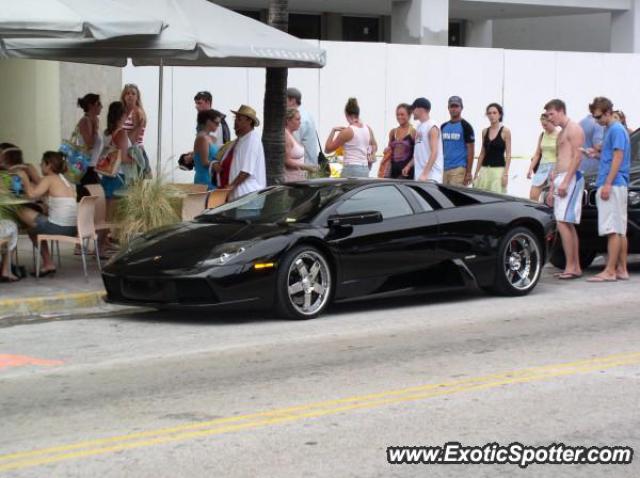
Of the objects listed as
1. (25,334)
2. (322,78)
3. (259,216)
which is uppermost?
(322,78)

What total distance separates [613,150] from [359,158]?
12.1ft

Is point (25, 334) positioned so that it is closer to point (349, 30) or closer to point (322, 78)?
point (322, 78)

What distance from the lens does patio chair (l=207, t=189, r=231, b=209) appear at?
1265 centimetres

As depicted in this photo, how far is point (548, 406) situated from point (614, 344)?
2.22 metres

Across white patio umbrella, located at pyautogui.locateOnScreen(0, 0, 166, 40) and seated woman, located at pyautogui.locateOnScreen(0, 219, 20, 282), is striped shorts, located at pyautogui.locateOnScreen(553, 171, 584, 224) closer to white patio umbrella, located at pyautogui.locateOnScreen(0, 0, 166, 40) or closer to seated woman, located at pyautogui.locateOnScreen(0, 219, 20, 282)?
white patio umbrella, located at pyautogui.locateOnScreen(0, 0, 166, 40)

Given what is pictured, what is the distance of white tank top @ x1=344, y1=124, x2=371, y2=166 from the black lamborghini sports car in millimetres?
3464

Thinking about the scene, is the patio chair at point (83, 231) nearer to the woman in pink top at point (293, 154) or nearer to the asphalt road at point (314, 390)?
the asphalt road at point (314, 390)

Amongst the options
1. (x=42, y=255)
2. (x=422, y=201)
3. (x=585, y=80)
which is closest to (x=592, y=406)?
(x=422, y=201)

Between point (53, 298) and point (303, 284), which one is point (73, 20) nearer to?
point (53, 298)

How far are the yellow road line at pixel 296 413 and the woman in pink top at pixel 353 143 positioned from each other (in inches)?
267

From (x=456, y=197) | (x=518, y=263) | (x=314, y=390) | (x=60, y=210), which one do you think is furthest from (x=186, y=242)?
(x=518, y=263)

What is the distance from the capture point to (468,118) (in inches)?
821

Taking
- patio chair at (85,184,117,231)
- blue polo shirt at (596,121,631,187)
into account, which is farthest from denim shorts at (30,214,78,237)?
blue polo shirt at (596,121,631,187)

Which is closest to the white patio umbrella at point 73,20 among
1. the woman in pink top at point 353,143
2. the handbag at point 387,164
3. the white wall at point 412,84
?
the woman in pink top at point 353,143
